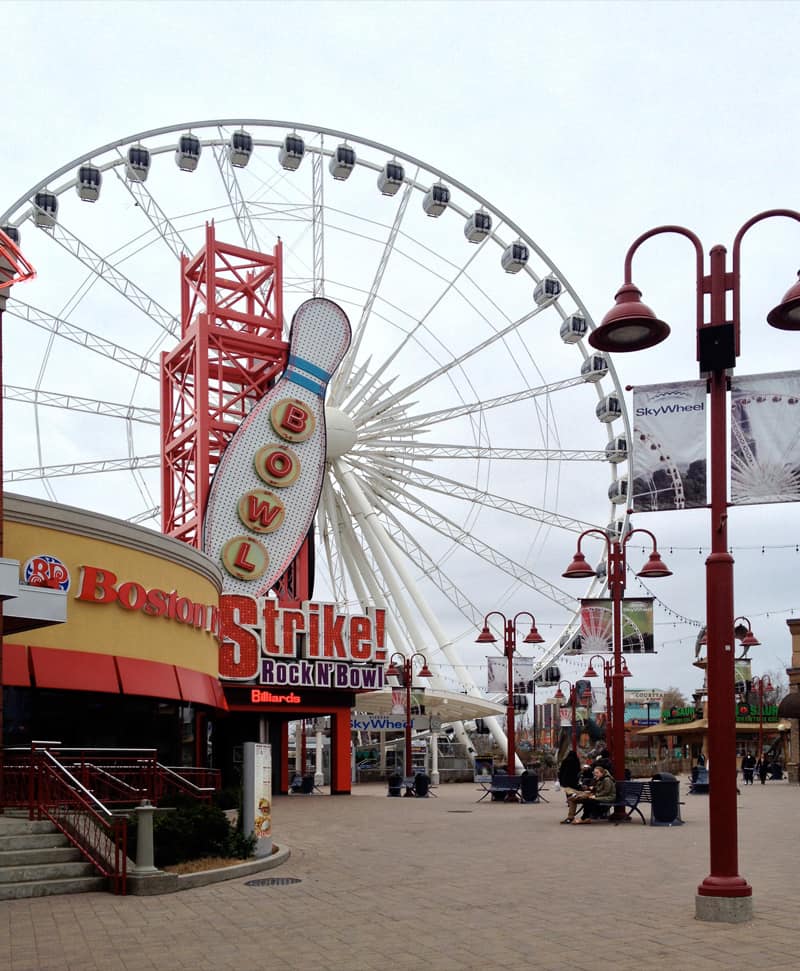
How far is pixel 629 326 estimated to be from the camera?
11617 mm

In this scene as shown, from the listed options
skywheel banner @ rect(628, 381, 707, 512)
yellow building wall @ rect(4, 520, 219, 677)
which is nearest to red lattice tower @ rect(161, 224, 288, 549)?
yellow building wall @ rect(4, 520, 219, 677)

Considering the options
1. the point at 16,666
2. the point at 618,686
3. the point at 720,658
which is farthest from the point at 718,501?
the point at 618,686

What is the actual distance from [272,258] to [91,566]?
76.4 ft

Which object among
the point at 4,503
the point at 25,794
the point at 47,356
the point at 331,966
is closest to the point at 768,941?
the point at 331,966

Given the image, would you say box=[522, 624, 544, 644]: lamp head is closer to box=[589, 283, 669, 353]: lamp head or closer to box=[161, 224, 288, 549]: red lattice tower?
box=[161, 224, 288, 549]: red lattice tower

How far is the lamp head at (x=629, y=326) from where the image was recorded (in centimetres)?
1150

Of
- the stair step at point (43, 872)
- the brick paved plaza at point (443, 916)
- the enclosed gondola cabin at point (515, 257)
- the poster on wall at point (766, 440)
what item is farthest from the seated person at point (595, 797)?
the enclosed gondola cabin at point (515, 257)

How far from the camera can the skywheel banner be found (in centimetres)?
Result: 1201

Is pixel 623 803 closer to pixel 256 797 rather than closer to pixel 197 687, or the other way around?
pixel 197 687

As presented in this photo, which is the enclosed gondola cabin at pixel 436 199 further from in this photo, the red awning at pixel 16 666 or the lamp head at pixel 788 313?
the lamp head at pixel 788 313

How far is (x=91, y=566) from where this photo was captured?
22.8 meters

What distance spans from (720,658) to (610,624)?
61.8 feet

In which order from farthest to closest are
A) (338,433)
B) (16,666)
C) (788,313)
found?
1. (338,433)
2. (16,666)
3. (788,313)

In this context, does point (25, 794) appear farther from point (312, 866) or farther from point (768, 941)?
point (768, 941)
